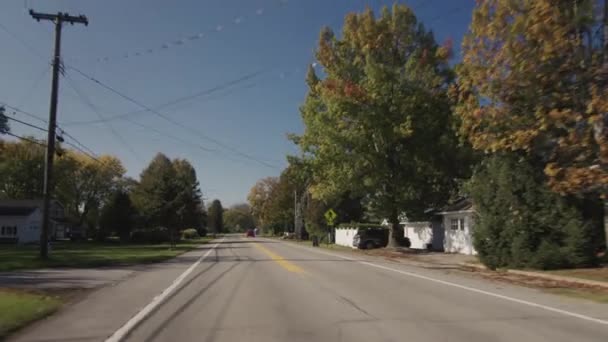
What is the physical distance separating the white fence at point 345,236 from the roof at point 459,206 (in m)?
14.0

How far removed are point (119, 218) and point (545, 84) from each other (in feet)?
196

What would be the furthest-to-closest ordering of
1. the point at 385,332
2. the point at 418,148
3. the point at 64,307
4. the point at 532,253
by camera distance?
the point at 418,148 < the point at 532,253 < the point at 64,307 < the point at 385,332

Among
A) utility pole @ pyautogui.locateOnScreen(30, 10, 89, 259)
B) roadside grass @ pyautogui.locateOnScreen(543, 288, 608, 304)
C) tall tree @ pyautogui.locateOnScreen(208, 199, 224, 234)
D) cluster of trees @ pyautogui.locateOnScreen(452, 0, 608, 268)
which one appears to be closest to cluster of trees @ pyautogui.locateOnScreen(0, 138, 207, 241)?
utility pole @ pyautogui.locateOnScreen(30, 10, 89, 259)

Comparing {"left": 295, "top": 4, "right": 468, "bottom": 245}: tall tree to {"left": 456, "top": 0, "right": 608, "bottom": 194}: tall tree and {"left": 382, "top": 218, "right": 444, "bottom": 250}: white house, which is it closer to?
{"left": 382, "top": 218, "right": 444, "bottom": 250}: white house

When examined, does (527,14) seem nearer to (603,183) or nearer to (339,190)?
(603,183)

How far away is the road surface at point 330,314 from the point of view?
25.7 ft

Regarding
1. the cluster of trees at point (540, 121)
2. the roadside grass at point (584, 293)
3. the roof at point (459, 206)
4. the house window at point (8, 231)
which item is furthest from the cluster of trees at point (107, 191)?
the roadside grass at point (584, 293)

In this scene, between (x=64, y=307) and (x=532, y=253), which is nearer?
(x=64, y=307)

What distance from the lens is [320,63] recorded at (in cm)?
3638

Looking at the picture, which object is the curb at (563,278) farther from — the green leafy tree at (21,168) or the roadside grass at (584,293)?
the green leafy tree at (21,168)

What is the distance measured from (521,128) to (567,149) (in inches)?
74.5

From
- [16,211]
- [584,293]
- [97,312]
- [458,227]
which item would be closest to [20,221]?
[16,211]

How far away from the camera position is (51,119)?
26.5m

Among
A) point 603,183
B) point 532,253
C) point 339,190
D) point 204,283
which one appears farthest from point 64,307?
point 339,190
